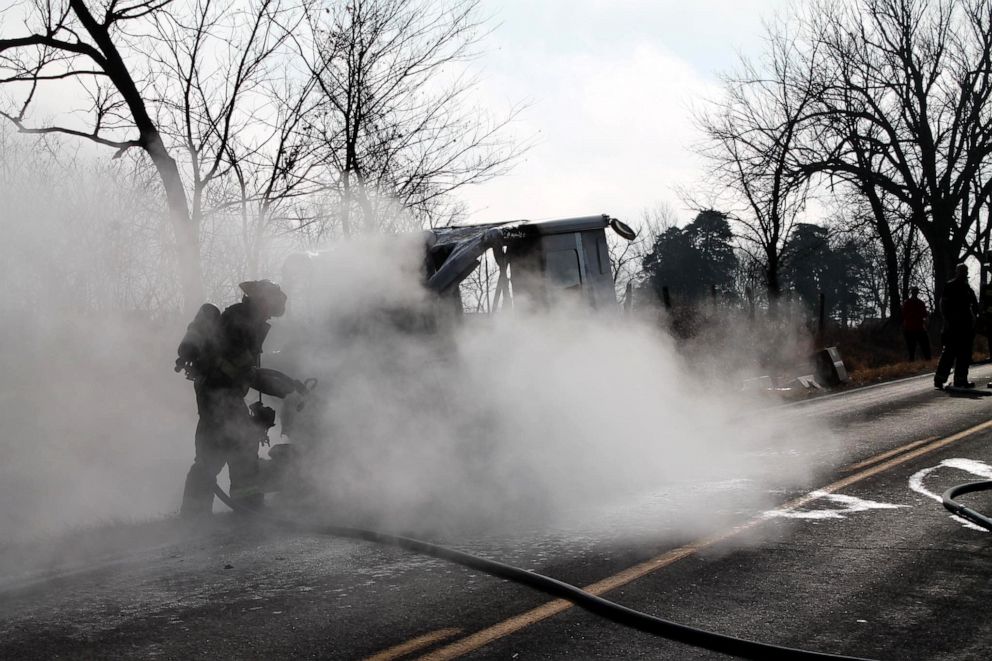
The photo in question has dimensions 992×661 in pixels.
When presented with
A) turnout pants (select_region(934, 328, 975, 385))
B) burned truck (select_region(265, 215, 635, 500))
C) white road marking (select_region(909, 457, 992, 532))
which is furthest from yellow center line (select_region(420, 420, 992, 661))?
turnout pants (select_region(934, 328, 975, 385))

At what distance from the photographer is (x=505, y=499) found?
7629 millimetres

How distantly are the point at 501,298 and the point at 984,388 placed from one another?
9.84 metres

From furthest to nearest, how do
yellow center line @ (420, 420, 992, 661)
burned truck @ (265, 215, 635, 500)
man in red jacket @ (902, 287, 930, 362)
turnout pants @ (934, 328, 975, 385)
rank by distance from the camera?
man in red jacket @ (902, 287, 930, 362) < turnout pants @ (934, 328, 975, 385) < burned truck @ (265, 215, 635, 500) < yellow center line @ (420, 420, 992, 661)

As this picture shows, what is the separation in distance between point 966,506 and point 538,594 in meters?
3.52

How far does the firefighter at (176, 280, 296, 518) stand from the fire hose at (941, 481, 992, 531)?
16.3 ft

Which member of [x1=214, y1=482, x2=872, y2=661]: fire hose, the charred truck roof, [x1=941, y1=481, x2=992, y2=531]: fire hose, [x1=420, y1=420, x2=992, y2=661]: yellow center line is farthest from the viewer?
the charred truck roof

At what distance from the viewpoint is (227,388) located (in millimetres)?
7883

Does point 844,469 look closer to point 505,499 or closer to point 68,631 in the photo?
point 505,499

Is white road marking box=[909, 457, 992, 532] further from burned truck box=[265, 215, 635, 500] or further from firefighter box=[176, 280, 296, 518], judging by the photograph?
firefighter box=[176, 280, 296, 518]

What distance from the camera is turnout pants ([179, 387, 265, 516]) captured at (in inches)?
303

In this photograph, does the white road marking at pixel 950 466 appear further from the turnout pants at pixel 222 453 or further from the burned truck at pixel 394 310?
the turnout pants at pixel 222 453

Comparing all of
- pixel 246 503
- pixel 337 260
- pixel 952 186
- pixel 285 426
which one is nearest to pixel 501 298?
pixel 337 260

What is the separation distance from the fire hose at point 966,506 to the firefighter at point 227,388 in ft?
16.3

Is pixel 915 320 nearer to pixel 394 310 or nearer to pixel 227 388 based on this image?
pixel 394 310
